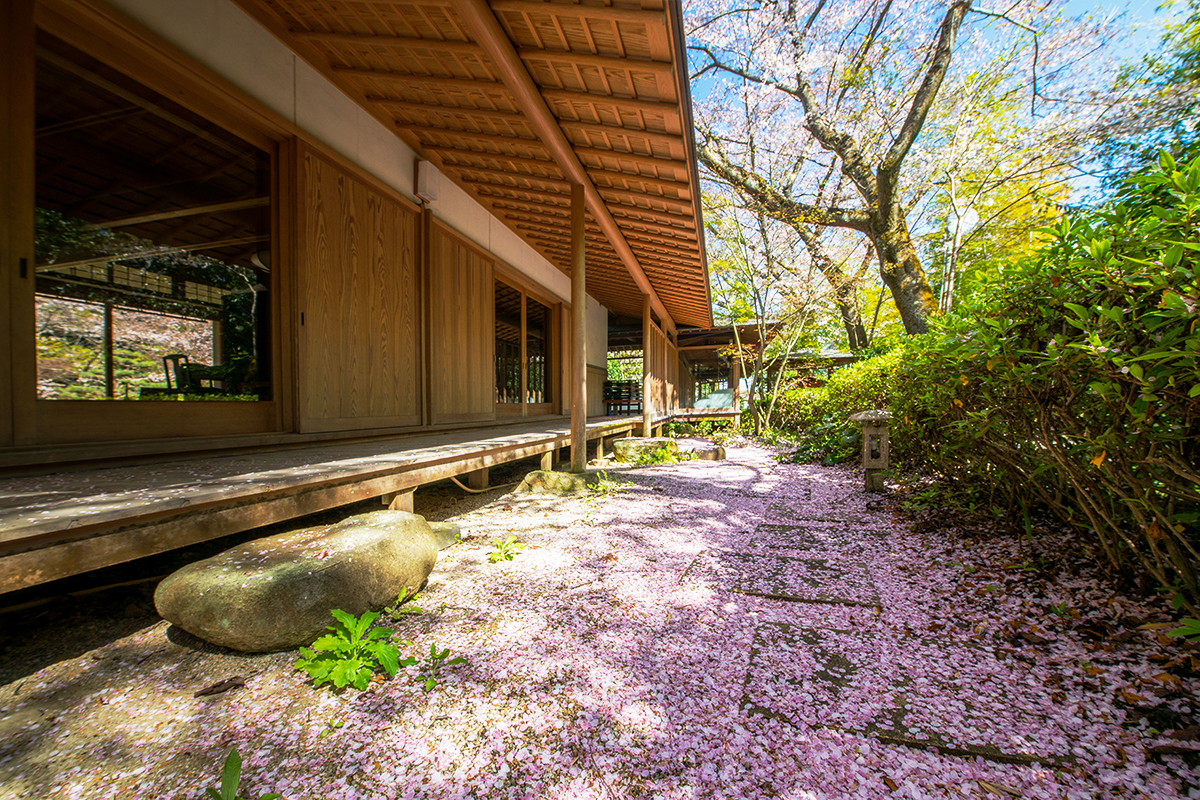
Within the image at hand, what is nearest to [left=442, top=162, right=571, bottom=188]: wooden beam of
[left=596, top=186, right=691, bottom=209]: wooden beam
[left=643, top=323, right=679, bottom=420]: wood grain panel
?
[left=596, top=186, right=691, bottom=209]: wooden beam

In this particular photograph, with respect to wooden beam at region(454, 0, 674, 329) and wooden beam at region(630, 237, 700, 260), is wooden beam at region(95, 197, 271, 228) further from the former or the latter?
wooden beam at region(630, 237, 700, 260)

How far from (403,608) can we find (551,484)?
2640 millimetres

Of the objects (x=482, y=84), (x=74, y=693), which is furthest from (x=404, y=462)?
(x=482, y=84)

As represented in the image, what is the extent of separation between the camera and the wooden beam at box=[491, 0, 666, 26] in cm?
261

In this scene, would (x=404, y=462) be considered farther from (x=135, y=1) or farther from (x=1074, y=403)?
(x=1074, y=403)

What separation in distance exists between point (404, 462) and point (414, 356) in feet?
8.16

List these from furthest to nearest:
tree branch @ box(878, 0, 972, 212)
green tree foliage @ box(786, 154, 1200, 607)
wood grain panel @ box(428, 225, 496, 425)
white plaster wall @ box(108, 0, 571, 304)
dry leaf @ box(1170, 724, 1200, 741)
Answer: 1. tree branch @ box(878, 0, 972, 212)
2. wood grain panel @ box(428, 225, 496, 425)
3. white plaster wall @ box(108, 0, 571, 304)
4. green tree foliage @ box(786, 154, 1200, 607)
5. dry leaf @ box(1170, 724, 1200, 741)

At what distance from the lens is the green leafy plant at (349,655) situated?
1605mm

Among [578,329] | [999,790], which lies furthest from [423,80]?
[999,790]

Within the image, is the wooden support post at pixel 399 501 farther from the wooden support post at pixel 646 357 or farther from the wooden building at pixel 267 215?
the wooden support post at pixel 646 357

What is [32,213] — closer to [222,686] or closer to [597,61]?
[222,686]

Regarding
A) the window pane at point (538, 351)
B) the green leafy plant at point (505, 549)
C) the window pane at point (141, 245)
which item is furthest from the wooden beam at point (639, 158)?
the window pane at point (538, 351)

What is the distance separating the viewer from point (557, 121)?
3904 millimetres

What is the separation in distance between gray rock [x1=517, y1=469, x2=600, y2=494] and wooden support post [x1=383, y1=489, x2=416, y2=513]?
1.91 m
